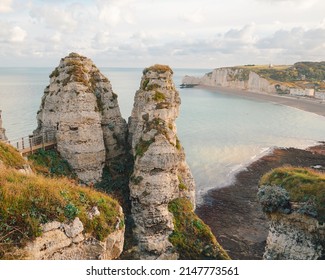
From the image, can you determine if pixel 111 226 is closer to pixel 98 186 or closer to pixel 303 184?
pixel 303 184

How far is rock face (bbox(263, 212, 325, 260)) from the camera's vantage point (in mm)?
20047

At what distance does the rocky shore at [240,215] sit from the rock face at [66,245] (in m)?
23.9

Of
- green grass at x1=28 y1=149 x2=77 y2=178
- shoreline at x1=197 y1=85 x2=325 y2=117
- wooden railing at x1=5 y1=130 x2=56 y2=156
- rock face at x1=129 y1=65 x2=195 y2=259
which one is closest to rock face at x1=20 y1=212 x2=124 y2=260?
rock face at x1=129 y1=65 x2=195 y2=259

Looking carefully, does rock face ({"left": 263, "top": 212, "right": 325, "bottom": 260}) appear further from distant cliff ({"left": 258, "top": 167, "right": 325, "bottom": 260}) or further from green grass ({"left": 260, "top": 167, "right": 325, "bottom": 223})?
green grass ({"left": 260, "top": 167, "right": 325, "bottom": 223})

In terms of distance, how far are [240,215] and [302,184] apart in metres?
22.1

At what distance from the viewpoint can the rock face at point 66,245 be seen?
10.5m

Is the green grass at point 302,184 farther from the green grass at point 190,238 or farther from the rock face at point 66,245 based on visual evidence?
the rock face at point 66,245

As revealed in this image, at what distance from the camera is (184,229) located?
27.4 metres

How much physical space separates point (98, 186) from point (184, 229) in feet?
29.5

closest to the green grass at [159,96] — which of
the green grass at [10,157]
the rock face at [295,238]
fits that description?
the green grass at [10,157]

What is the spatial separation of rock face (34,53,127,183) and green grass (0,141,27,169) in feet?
24.0

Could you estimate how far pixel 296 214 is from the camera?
20750 millimetres

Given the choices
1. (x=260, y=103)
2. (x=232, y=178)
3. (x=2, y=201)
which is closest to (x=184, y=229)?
(x=2, y=201)

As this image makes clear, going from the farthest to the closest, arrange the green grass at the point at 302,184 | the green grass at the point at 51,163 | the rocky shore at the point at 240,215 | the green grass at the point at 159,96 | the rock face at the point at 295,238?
the rocky shore at the point at 240,215
the green grass at the point at 159,96
the green grass at the point at 51,163
the green grass at the point at 302,184
the rock face at the point at 295,238
